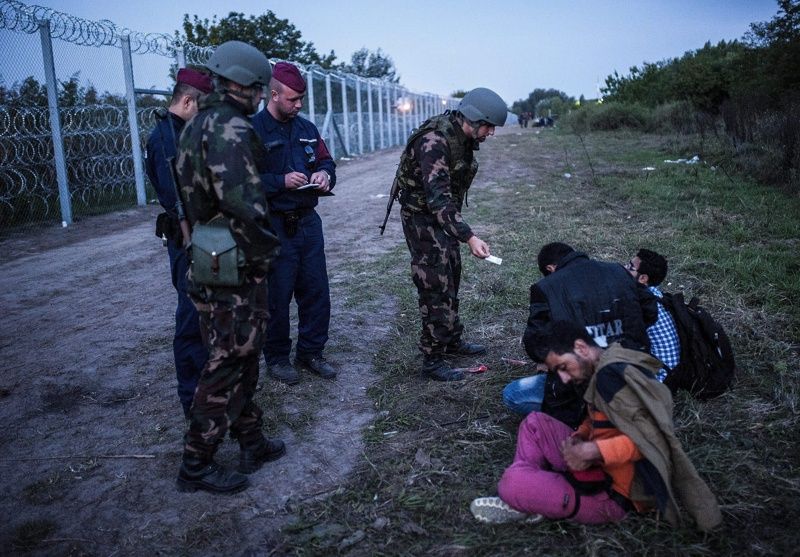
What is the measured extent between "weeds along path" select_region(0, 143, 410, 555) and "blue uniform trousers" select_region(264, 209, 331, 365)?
0.80 ft

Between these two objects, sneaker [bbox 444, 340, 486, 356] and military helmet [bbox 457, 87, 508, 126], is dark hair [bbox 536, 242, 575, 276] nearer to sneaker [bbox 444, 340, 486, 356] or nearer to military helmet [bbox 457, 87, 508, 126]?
military helmet [bbox 457, 87, 508, 126]

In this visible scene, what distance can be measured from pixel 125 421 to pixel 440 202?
227 centimetres

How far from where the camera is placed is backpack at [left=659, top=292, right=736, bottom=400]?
324 cm

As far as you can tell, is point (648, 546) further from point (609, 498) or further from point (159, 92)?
point (159, 92)

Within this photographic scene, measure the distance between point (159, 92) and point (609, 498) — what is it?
1128 cm

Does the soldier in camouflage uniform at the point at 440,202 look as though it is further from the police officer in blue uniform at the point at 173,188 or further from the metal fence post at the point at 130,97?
the metal fence post at the point at 130,97

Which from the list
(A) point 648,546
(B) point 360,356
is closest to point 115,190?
(B) point 360,356

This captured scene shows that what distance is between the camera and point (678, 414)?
3.22 m

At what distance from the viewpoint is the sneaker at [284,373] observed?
3916mm

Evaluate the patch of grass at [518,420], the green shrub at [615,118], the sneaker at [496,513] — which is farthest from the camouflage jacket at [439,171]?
the green shrub at [615,118]

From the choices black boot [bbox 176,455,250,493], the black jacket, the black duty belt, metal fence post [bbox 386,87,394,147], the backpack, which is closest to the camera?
black boot [bbox 176,455,250,493]

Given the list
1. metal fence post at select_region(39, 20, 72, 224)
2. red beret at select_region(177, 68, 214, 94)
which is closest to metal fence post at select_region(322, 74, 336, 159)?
metal fence post at select_region(39, 20, 72, 224)

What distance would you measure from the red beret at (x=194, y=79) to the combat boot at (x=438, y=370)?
212cm

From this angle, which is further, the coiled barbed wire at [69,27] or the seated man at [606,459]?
the coiled barbed wire at [69,27]
